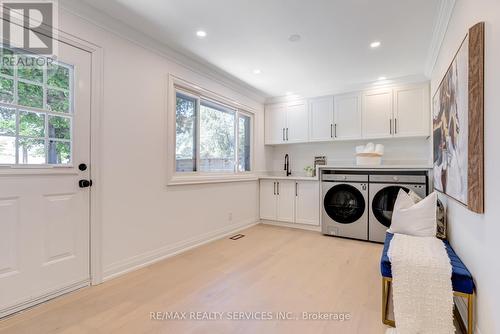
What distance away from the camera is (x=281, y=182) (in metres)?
4.46

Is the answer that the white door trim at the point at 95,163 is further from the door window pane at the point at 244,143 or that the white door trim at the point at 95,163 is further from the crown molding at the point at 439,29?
the crown molding at the point at 439,29

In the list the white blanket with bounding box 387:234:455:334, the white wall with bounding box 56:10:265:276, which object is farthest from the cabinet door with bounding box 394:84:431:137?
the white wall with bounding box 56:10:265:276

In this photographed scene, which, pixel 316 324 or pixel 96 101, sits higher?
pixel 96 101

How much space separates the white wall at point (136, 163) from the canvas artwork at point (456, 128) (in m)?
2.68

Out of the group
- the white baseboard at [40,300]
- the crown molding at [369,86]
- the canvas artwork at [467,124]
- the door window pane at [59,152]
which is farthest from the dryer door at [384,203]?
the door window pane at [59,152]

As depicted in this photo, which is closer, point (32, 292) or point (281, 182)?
point (32, 292)

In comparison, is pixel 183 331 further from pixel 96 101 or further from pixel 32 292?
pixel 96 101

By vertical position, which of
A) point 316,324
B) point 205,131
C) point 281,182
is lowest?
point 316,324

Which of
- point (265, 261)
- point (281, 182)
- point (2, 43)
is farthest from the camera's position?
point (281, 182)

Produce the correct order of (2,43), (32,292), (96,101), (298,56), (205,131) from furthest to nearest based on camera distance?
(205,131), (298,56), (96,101), (32,292), (2,43)

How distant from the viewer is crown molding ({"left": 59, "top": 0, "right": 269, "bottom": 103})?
2.10 metres

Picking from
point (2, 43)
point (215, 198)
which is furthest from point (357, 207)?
point (2, 43)

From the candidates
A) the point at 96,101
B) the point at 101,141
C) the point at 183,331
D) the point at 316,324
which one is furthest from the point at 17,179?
the point at 316,324

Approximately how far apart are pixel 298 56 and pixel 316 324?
2.82 meters
